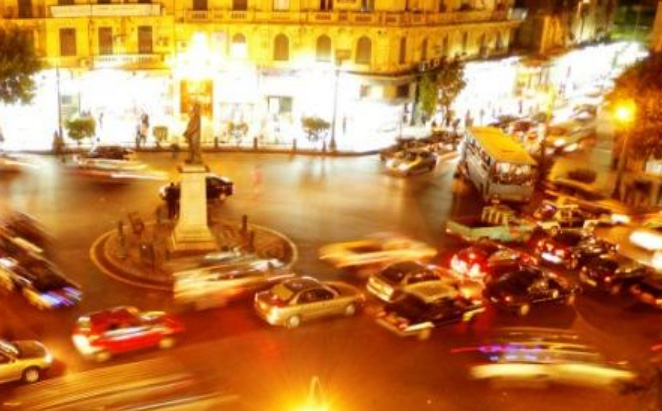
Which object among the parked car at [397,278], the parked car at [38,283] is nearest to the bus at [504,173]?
the parked car at [397,278]

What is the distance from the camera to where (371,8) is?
4991cm

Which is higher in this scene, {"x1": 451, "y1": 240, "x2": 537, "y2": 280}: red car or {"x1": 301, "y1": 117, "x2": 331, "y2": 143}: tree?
{"x1": 301, "y1": 117, "x2": 331, "y2": 143}: tree

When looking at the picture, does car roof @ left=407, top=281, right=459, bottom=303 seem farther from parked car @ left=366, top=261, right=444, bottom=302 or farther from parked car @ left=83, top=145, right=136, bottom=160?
parked car @ left=83, top=145, right=136, bottom=160

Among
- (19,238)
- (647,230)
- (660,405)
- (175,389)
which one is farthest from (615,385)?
(19,238)

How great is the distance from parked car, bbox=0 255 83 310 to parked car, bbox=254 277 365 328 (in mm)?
5674

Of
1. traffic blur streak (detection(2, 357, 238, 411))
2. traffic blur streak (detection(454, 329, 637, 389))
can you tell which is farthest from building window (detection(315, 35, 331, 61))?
traffic blur streak (detection(2, 357, 238, 411))

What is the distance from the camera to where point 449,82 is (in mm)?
53562

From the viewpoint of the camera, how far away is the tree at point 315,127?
153ft

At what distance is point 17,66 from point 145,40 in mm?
9779

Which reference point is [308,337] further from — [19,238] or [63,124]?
[63,124]

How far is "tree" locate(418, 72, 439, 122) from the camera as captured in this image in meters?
52.0

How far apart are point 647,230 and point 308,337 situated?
802 inches

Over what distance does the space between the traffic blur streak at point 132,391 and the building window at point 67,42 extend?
1291 inches

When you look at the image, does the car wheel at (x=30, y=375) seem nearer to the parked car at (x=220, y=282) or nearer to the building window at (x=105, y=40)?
the parked car at (x=220, y=282)
